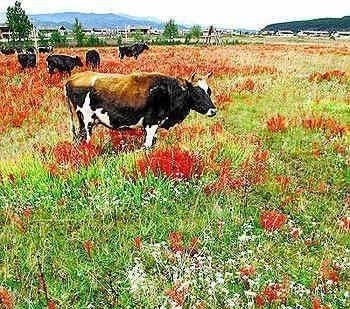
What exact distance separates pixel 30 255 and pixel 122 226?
4.02 ft

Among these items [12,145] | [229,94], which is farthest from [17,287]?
[229,94]

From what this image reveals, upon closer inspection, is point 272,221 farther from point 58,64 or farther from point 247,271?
point 58,64

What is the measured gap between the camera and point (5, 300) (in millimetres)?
4152

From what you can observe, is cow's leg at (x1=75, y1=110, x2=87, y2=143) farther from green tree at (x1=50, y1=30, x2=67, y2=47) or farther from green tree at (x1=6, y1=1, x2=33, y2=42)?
green tree at (x1=6, y1=1, x2=33, y2=42)

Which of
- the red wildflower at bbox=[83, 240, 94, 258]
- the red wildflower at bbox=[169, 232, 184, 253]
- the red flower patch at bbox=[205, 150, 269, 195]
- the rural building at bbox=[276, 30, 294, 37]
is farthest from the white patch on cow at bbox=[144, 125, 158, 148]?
the rural building at bbox=[276, 30, 294, 37]

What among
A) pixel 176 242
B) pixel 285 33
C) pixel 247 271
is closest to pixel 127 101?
pixel 176 242

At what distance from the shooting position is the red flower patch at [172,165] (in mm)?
7082

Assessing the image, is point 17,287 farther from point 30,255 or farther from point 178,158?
point 178,158

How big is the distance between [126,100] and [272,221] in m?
3.94

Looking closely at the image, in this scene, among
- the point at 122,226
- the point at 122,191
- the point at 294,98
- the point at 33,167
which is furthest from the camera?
the point at 294,98

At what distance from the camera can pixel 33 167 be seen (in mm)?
6973

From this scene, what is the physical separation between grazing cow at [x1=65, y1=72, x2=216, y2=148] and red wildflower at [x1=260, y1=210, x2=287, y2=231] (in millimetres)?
3346

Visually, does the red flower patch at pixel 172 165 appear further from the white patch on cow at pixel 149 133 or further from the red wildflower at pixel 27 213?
the red wildflower at pixel 27 213

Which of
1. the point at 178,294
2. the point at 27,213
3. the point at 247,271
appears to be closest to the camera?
the point at 178,294
